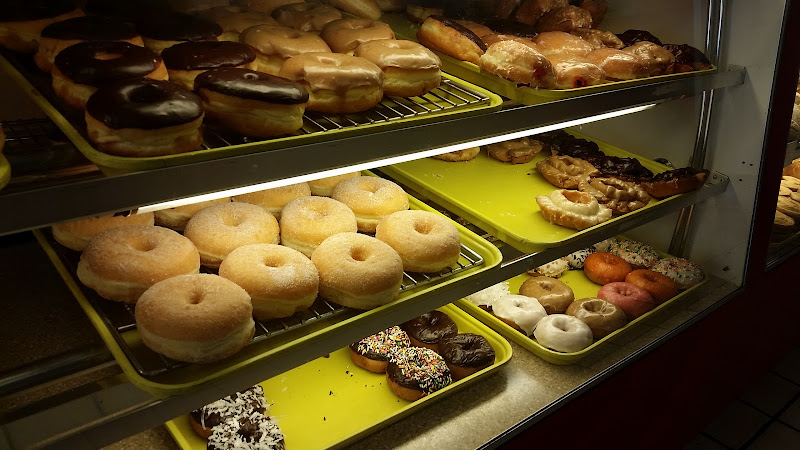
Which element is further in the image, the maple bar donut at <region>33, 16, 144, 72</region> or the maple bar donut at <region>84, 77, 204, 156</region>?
the maple bar donut at <region>33, 16, 144, 72</region>

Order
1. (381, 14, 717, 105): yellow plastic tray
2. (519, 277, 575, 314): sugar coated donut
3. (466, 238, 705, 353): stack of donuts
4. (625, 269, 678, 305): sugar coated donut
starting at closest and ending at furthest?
1. (381, 14, 717, 105): yellow plastic tray
2. (466, 238, 705, 353): stack of donuts
3. (519, 277, 575, 314): sugar coated donut
4. (625, 269, 678, 305): sugar coated donut

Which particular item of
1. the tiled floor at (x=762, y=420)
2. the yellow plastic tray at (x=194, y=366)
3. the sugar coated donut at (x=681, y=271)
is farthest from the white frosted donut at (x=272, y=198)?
the tiled floor at (x=762, y=420)

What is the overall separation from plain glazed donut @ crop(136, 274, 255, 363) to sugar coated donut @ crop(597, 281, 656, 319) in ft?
6.13

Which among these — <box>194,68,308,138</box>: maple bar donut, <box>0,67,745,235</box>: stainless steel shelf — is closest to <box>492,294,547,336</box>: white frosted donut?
<box>0,67,745,235</box>: stainless steel shelf

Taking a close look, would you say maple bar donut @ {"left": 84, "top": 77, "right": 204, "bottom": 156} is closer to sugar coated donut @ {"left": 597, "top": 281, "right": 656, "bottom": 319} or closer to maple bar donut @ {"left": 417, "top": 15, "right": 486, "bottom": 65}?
maple bar donut @ {"left": 417, "top": 15, "right": 486, "bottom": 65}

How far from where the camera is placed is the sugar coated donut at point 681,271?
127 inches

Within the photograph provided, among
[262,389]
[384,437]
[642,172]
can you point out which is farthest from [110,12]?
[642,172]

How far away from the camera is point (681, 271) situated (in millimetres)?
3246

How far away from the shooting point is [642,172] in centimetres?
312

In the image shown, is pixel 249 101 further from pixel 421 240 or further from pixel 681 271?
pixel 681 271

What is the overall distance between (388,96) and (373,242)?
1.49 ft

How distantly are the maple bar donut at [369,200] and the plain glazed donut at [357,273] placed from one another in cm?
29

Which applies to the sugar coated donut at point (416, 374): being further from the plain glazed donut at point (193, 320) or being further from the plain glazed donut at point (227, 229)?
the plain glazed donut at point (193, 320)

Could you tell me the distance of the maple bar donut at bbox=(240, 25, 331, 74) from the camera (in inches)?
77.6
